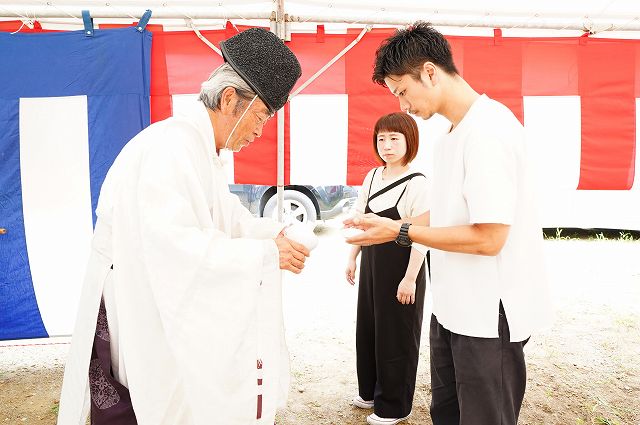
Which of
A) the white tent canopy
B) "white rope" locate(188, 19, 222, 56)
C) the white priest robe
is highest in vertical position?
the white tent canopy

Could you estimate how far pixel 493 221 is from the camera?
4.84 ft

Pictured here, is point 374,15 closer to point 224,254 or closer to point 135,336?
point 224,254

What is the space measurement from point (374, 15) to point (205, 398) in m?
2.53

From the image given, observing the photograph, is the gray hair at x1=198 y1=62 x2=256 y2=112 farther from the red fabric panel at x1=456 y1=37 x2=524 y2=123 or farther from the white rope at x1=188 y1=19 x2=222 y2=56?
the red fabric panel at x1=456 y1=37 x2=524 y2=123

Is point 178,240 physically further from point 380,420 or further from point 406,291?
point 380,420

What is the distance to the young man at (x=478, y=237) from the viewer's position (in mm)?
1520

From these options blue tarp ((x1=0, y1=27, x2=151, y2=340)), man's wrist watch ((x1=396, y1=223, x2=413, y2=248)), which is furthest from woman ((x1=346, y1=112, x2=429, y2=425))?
blue tarp ((x1=0, y1=27, x2=151, y2=340))

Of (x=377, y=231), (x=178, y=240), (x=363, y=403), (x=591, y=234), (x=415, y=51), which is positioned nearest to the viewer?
(x=178, y=240)

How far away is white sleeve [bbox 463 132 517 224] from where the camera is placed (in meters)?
1.47

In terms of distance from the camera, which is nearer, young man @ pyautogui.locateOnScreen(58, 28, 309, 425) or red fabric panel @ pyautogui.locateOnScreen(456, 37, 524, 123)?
young man @ pyautogui.locateOnScreen(58, 28, 309, 425)

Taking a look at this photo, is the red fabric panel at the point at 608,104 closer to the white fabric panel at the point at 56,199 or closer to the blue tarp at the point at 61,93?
the blue tarp at the point at 61,93

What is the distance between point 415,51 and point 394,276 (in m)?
1.42

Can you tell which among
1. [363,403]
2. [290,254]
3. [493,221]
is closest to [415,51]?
[493,221]

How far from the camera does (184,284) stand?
4.24 ft
